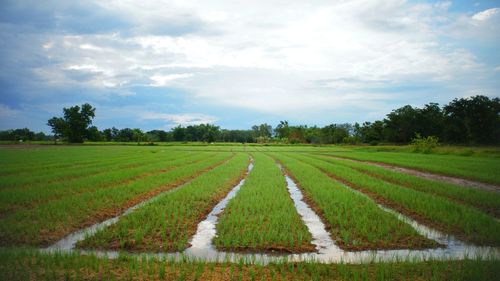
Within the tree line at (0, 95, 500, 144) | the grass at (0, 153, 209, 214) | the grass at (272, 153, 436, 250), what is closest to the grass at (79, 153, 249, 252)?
the grass at (272, 153, 436, 250)

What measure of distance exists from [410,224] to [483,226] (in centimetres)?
162

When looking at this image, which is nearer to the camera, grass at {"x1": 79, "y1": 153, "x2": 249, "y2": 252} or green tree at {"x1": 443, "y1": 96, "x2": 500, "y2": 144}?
grass at {"x1": 79, "y1": 153, "x2": 249, "y2": 252}

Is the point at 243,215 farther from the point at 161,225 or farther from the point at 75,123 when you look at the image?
the point at 75,123

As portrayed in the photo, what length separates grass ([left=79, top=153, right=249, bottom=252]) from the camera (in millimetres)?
7098

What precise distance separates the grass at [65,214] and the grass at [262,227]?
12.4ft

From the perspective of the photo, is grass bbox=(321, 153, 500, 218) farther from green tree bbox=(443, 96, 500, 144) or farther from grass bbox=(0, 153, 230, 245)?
green tree bbox=(443, 96, 500, 144)

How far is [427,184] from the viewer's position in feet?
48.8

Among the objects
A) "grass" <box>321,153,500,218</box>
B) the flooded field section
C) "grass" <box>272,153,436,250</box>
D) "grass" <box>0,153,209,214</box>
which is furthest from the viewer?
"grass" <box>321,153,500,218</box>

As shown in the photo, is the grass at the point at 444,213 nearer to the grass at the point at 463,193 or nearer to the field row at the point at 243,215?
the field row at the point at 243,215

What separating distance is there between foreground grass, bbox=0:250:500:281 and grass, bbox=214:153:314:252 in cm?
113

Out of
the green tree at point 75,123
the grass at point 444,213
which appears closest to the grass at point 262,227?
the grass at point 444,213

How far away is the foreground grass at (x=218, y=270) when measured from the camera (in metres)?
5.27

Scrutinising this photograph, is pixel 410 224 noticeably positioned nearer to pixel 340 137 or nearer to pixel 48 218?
pixel 48 218

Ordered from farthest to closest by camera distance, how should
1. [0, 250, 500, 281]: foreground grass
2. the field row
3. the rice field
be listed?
the field row < the rice field < [0, 250, 500, 281]: foreground grass
